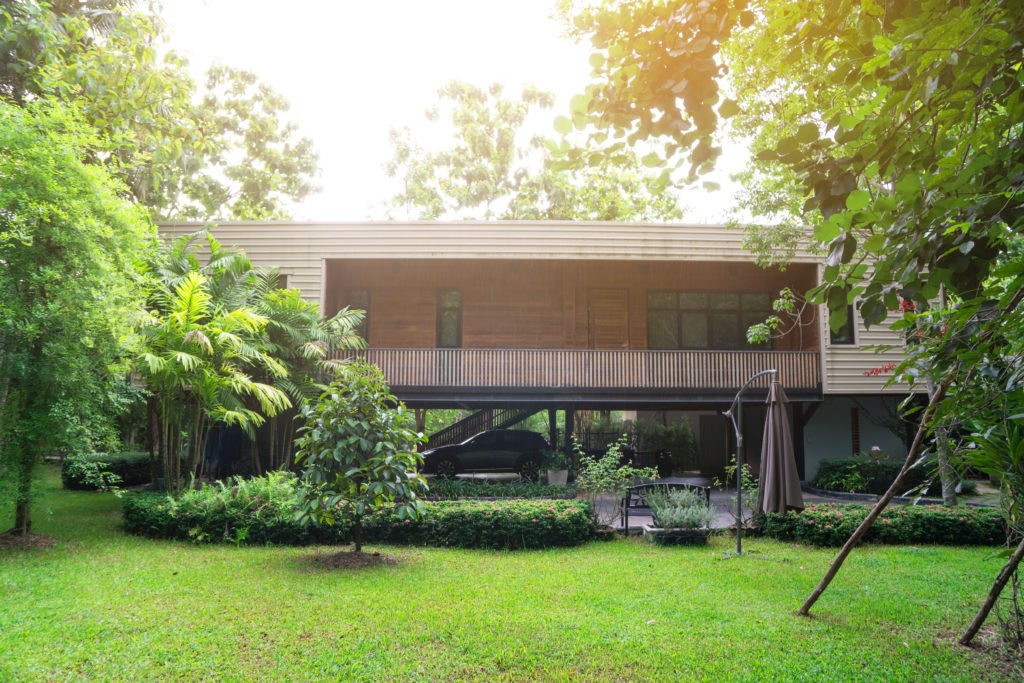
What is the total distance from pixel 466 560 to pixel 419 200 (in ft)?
80.1

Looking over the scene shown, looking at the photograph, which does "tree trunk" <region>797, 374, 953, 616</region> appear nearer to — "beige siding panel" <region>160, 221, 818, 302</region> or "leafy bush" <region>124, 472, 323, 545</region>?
"leafy bush" <region>124, 472, 323, 545</region>

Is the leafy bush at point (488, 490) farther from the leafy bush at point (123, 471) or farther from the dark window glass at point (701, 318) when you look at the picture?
the leafy bush at point (123, 471)

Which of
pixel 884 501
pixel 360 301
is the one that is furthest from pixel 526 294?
pixel 884 501

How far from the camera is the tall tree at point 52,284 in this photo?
320 inches

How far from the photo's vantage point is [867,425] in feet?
58.4

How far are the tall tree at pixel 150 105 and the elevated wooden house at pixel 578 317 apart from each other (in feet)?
9.52

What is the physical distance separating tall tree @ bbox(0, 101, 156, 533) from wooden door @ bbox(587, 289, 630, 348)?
1099 cm

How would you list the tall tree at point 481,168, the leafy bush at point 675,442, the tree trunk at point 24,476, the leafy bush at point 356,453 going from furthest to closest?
the tall tree at point 481,168 → the leafy bush at point 675,442 → the tree trunk at point 24,476 → the leafy bush at point 356,453

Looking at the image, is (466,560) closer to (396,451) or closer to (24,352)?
(396,451)

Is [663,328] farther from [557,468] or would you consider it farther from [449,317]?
[449,317]

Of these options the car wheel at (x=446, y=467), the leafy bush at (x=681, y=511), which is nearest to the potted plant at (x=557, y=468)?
the car wheel at (x=446, y=467)

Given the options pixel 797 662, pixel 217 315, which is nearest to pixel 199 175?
pixel 217 315

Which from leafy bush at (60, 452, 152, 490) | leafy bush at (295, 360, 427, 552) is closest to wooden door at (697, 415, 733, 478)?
leafy bush at (295, 360, 427, 552)

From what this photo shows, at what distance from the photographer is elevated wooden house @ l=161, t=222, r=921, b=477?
14.8 m
